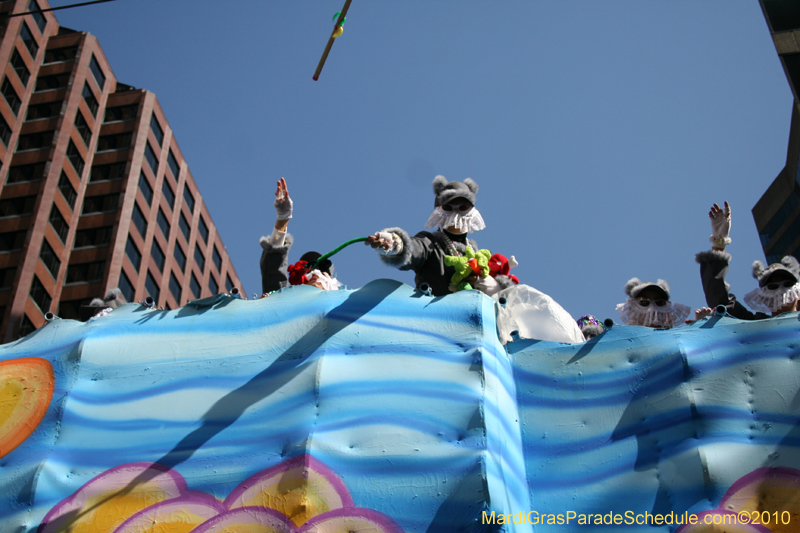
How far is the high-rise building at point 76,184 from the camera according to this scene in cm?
3769

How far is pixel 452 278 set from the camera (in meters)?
6.14

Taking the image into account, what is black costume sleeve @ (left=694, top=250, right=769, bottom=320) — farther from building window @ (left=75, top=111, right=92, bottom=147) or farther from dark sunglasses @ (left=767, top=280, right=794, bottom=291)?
building window @ (left=75, top=111, right=92, bottom=147)

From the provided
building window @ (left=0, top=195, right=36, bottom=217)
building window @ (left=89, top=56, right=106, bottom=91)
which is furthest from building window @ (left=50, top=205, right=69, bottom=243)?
building window @ (left=89, top=56, right=106, bottom=91)

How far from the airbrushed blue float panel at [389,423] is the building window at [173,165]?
45117mm

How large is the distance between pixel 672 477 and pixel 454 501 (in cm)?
113

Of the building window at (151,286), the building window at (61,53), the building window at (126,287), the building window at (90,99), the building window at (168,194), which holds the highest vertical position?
the building window at (61,53)

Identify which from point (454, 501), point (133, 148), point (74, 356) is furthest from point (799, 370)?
point (133, 148)

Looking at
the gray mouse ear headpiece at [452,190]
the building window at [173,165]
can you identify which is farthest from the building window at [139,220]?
the gray mouse ear headpiece at [452,190]

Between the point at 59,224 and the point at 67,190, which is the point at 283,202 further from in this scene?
the point at 67,190

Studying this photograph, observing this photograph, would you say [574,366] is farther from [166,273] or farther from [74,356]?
[166,273]

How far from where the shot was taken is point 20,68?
135 ft

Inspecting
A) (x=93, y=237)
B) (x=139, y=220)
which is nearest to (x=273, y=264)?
(x=93, y=237)

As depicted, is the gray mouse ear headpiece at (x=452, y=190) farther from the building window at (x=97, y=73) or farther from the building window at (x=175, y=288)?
the building window at (x=97, y=73)

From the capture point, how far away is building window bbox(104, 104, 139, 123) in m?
45.2
